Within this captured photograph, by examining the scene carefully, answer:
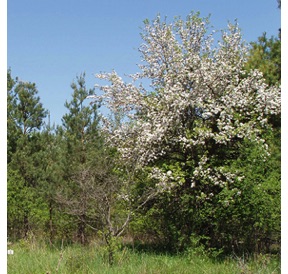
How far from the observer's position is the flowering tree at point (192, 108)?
8648 millimetres

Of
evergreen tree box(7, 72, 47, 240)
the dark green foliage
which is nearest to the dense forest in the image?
the dark green foliage

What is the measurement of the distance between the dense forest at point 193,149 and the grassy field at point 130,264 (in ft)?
1.47

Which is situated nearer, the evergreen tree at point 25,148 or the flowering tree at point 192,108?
the flowering tree at point 192,108

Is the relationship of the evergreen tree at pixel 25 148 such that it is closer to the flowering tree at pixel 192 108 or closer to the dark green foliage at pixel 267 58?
the flowering tree at pixel 192 108

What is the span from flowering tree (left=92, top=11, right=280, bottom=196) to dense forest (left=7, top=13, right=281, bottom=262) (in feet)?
0.08

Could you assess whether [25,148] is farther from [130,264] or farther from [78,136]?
[130,264]

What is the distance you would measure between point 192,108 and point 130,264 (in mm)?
3652

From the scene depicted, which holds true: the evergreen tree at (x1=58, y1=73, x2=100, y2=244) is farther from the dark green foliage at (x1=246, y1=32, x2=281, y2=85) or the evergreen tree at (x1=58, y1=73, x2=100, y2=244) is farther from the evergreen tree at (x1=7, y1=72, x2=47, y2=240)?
the dark green foliage at (x1=246, y1=32, x2=281, y2=85)

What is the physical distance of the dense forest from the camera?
833 cm

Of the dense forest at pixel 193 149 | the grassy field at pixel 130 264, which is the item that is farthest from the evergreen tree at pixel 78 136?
the grassy field at pixel 130 264

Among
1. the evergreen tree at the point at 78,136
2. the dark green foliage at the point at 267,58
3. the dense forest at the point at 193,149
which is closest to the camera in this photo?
the dense forest at the point at 193,149

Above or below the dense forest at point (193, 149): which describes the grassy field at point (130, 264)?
below

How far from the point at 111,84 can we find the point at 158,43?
152 centimetres
